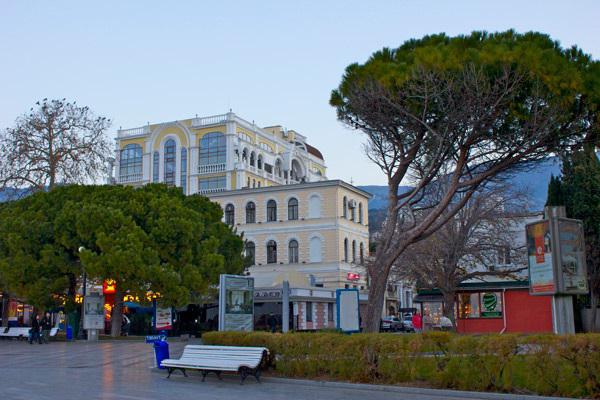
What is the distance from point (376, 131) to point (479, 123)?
3.22 m

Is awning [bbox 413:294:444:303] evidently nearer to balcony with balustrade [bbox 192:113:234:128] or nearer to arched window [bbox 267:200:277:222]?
arched window [bbox 267:200:277:222]

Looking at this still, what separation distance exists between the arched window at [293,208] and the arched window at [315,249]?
2284 millimetres

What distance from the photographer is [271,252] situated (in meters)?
52.8

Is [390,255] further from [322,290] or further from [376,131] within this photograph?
[322,290]

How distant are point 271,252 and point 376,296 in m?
33.6

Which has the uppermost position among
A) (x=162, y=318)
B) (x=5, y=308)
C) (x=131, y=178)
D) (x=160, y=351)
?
(x=131, y=178)

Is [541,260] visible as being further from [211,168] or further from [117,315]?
[211,168]

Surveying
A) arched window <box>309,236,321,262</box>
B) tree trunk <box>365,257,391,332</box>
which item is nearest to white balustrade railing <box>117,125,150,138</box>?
arched window <box>309,236,321,262</box>

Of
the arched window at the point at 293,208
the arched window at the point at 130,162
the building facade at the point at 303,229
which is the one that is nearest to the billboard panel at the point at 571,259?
the building facade at the point at 303,229

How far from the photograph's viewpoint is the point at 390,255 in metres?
19.8

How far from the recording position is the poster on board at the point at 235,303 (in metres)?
20.7

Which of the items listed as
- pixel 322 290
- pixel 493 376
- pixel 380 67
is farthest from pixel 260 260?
pixel 493 376

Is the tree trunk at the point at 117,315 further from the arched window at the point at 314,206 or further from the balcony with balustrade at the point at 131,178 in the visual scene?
the balcony with balustrade at the point at 131,178

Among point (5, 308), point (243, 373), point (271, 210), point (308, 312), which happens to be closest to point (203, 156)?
point (271, 210)
